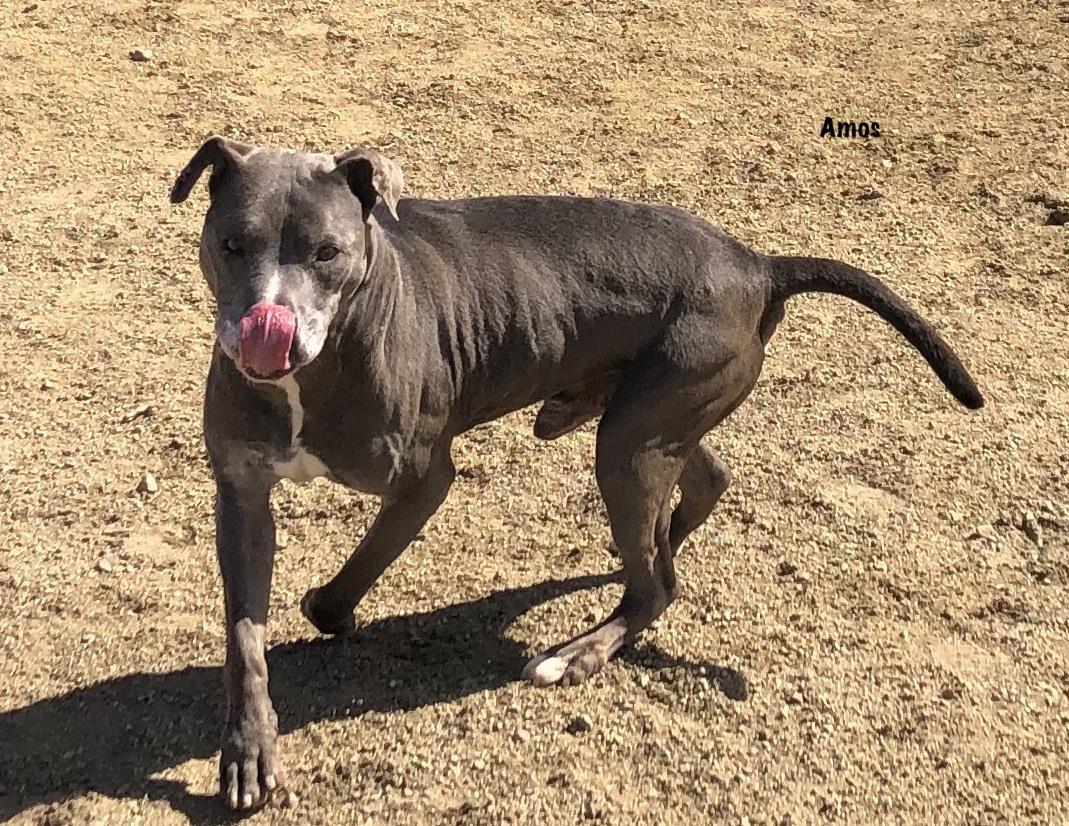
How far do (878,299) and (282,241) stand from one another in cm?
182

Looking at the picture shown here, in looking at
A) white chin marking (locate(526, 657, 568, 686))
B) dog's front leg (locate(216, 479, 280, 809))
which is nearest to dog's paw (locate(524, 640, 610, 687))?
white chin marking (locate(526, 657, 568, 686))

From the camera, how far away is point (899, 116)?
761cm

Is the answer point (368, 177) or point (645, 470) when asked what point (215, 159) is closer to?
point (368, 177)

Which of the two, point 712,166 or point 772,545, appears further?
point 712,166

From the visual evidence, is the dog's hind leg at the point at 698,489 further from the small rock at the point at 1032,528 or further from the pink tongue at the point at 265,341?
the pink tongue at the point at 265,341

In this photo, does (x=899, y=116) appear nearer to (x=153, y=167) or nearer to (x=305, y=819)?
(x=153, y=167)

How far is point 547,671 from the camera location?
164 inches

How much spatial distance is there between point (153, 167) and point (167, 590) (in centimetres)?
318

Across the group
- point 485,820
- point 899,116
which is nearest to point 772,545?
point 485,820

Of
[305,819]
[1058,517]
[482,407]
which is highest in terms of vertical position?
[482,407]

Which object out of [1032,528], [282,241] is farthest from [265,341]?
[1032,528]

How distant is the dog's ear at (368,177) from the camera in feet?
10.9

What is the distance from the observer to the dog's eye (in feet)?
10.6

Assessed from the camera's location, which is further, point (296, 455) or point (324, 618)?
point (324, 618)
